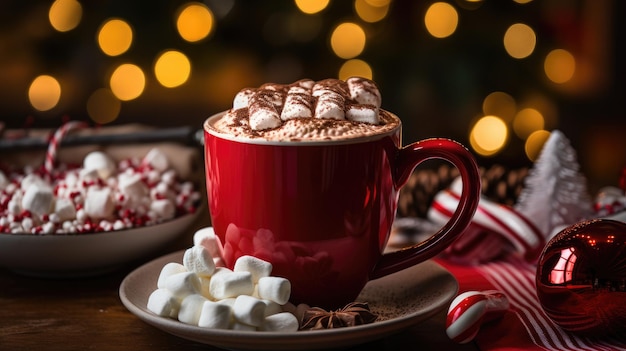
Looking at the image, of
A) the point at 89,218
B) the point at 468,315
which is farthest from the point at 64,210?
the point at 468,315

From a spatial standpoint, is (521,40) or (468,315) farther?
(521,40)

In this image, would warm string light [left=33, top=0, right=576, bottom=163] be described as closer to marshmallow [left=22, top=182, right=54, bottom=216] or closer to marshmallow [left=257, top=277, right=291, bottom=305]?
marshmallow [left=22, top=182, right=54, bottom=216]

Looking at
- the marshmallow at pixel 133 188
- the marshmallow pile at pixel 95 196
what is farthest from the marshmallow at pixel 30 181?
the marshmallow at pixel 133 188

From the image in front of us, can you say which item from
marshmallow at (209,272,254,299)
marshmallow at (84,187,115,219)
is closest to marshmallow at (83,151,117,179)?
marshmallow at (84,187,115,219)

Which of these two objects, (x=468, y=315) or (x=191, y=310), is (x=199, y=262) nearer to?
(x=191, y=310)

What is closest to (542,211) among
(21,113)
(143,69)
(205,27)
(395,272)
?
(395,272)
